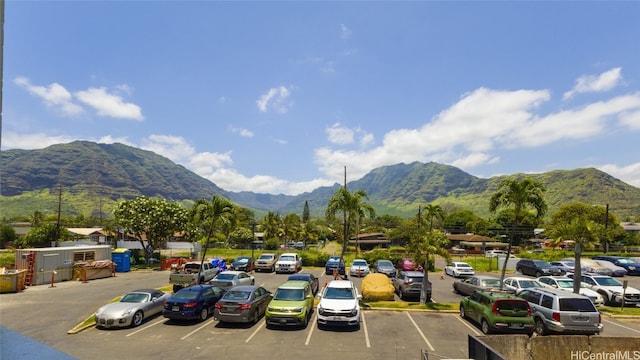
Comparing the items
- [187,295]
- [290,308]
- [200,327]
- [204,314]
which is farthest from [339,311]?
[187,295]

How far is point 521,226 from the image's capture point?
327 ft

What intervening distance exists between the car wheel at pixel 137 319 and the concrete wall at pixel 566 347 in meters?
14.0

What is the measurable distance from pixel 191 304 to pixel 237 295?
6.68 ft

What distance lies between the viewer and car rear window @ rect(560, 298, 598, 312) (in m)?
A: 16.1

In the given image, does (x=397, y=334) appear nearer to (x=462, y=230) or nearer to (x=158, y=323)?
(x=158, y=323)

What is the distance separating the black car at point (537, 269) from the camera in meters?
38.3

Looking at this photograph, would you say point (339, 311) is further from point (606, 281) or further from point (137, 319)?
point (606, 281)

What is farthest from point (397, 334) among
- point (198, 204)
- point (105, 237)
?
point (105, 237)

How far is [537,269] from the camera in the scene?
127 ft

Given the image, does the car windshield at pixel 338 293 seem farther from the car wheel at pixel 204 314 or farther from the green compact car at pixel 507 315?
the green compact car at pixel 507 315

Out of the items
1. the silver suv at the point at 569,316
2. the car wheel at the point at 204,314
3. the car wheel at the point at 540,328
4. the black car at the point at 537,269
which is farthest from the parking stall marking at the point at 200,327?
the black car at the point at 537,269

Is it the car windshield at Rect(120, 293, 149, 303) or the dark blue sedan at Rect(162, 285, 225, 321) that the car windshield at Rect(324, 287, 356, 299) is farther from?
the car windshield at Rect(120, 293, 149, 303)

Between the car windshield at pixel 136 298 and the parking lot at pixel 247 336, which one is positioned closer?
the parking lot at pixel 247 336

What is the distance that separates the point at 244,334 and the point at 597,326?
1442 cm
